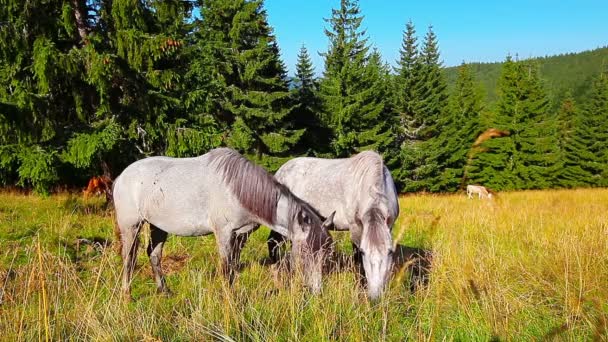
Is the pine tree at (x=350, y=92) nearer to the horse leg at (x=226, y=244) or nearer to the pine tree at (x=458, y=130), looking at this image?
the pine tree at (x=458, y=130)

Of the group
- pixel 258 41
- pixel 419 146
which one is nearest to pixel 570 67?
pixel 419 146

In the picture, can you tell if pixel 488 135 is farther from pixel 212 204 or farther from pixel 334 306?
pixel 212 204

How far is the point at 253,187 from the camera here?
501 cm

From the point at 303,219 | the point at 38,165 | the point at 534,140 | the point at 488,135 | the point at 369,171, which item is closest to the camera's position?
the point at 488,135

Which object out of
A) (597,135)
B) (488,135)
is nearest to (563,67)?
(597,135)

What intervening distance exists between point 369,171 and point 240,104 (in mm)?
19575

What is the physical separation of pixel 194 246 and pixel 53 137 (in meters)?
6.01

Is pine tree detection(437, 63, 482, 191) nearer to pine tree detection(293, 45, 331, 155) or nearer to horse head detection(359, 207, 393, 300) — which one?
pine tree detection(293, 45, 331, 155)

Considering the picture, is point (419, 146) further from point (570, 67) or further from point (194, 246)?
point (570, 67)

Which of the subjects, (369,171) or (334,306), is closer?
(334,306)

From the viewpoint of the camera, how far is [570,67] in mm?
162625

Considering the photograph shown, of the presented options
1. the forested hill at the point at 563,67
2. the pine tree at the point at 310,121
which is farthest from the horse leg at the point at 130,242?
the forested hill at the point at 563,67

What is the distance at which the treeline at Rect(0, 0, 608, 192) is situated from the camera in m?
10.3

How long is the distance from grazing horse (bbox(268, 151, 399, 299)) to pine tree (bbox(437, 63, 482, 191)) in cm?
A: 2727
